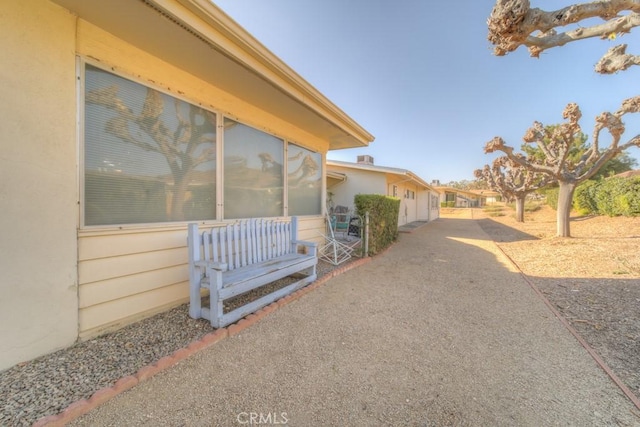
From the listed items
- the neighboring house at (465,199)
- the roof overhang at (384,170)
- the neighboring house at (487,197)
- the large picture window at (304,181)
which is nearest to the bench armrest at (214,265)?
the large picture window at (304,181)

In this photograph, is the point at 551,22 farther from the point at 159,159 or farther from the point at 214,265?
the point at 159,159

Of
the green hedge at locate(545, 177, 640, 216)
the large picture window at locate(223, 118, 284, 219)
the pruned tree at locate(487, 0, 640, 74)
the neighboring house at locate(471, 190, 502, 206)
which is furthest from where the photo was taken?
the neighboring house at locate(471, 190, 502, 206)

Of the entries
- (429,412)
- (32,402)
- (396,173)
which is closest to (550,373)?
(429,412)

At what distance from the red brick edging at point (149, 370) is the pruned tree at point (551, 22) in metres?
4.26

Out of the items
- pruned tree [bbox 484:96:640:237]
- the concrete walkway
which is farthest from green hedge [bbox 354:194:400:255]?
pruned tree [bbox 484:96:640:237]

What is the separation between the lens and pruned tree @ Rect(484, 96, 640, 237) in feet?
22.0

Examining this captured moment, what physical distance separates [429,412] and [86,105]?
3.84m

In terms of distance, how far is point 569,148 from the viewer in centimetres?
788

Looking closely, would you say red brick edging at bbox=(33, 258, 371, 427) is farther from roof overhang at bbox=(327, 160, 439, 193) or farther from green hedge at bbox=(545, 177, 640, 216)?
green hedge at bbox=(545, 177, 640, 216)

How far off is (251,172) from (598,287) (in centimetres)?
603

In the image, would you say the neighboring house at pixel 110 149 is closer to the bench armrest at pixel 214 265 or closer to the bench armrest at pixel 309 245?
the bench armrest at pixel 214 265

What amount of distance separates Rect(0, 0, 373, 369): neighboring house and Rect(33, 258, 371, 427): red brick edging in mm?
916

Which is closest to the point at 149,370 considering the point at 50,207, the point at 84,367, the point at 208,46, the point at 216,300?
the point at 84,367

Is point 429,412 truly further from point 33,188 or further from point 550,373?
point 33,188
